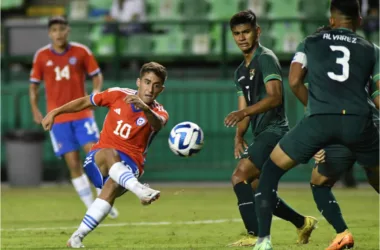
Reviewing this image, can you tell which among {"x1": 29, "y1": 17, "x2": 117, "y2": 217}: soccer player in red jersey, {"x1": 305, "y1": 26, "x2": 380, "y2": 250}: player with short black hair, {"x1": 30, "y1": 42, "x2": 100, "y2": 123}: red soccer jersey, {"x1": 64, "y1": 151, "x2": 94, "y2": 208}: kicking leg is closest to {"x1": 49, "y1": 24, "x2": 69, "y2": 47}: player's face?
{"x1": 29, "y1": 17, "x2": 117, "y2": 217}: soccer player in red jersey

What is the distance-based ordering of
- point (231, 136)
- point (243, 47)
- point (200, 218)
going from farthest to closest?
point (231, 136) < point (200, 218) < point (243, 47)

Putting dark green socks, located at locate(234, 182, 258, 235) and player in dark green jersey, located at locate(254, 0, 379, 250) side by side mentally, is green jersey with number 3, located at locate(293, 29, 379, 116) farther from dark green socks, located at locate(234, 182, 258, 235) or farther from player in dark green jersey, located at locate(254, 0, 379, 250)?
dark green socks, located at locate(234, 182, 258, 235)

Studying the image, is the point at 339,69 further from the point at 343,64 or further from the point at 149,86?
the point at 149,86

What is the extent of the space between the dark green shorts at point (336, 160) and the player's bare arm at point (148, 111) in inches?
63.1

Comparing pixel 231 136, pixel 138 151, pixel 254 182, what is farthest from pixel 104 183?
pixel 231 136

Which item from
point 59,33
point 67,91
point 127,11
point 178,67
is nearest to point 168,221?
point 67,91

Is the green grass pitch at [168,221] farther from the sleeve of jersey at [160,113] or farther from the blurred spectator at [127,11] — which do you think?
the blurred spectator at [127,11]

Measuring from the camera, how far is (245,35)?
9227mm

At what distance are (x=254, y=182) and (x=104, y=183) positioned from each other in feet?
4.94

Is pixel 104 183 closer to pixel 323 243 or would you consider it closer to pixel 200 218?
pixel 323 243

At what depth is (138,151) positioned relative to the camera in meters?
9.59

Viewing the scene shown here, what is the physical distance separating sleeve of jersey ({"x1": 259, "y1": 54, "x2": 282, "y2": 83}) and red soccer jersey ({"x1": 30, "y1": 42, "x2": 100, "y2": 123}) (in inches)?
198

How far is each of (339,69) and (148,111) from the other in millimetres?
2038

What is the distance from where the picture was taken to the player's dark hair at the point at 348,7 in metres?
7.83
